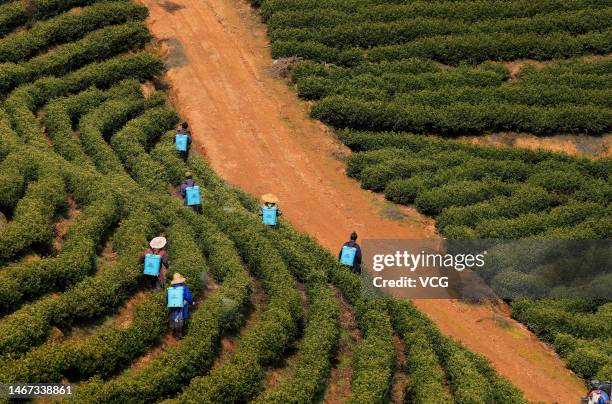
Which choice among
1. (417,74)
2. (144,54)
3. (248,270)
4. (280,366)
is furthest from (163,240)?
(417,74)

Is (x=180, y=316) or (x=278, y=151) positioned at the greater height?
(x=278, y=151)

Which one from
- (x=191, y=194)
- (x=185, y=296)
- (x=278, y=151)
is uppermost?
(x=278, y=151)

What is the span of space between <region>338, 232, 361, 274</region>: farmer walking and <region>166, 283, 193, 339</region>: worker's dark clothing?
5.37 m

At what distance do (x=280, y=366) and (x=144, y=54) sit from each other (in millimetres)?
16759

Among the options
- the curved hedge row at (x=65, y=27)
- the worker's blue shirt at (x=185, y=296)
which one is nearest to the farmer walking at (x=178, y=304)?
the worker's blue shirt at (x=185, y=296)

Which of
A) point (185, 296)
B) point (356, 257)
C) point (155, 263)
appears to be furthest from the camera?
point (356, 257)

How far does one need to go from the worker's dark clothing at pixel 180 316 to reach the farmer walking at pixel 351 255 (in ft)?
17.6

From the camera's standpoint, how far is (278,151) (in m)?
33.1

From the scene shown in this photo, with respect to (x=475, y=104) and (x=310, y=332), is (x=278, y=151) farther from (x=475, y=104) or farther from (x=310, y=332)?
(x=310, y=332)

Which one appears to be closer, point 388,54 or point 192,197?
point 192,197

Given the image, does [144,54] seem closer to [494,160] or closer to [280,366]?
[494,160]

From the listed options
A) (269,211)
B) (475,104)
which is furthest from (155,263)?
(475,104)

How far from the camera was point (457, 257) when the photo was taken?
2939cm

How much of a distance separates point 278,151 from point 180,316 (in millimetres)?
12260
